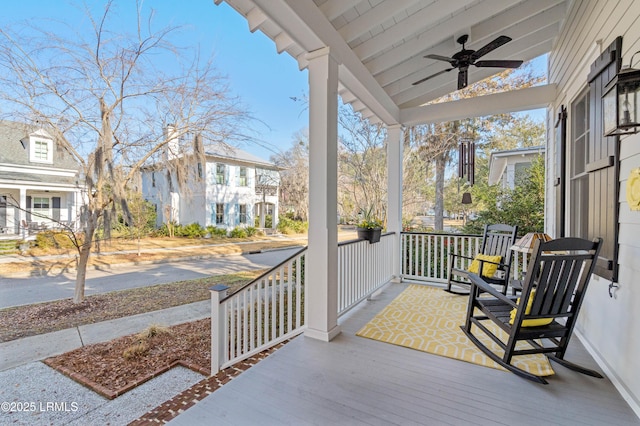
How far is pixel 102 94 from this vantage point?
18.6 feet

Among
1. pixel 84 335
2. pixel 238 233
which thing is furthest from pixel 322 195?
pixel 238 233

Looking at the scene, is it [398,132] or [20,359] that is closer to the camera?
[20,359]

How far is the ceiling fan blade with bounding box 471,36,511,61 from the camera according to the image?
2680 mm

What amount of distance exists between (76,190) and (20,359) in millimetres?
3484

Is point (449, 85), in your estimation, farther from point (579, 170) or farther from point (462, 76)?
point (579, 170)

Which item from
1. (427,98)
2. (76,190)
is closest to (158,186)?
(76,190)

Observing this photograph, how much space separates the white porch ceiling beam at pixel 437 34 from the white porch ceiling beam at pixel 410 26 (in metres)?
0.06

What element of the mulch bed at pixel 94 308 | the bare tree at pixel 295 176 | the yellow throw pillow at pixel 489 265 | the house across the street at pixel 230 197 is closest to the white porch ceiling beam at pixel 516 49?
the yellow throw pillow at pixel 489 265

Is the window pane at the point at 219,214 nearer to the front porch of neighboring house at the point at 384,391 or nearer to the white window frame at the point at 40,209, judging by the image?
the white window frame at the point at 40,209

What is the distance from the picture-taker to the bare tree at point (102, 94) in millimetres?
4898

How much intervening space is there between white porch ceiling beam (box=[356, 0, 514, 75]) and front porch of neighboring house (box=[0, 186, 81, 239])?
21.0ft

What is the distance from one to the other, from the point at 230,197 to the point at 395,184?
12.3 meters

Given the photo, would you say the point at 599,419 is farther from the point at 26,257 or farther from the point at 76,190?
the point at 26,257

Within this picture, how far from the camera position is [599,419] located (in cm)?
157
